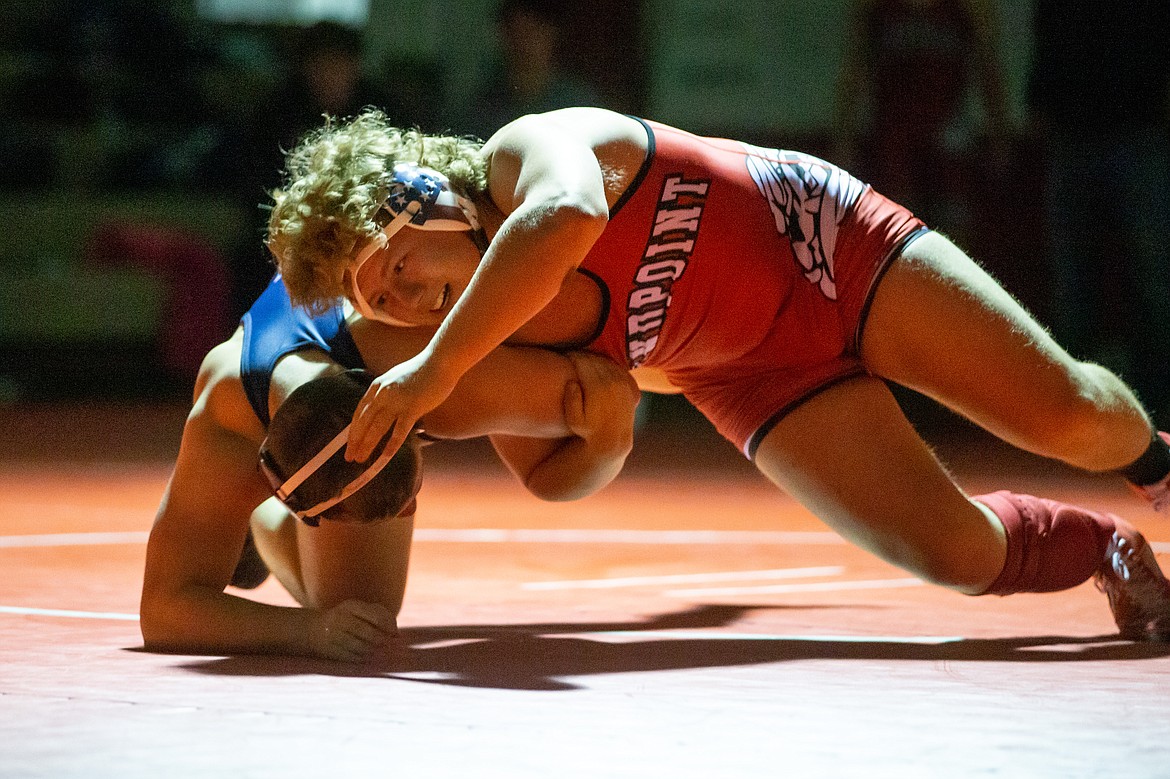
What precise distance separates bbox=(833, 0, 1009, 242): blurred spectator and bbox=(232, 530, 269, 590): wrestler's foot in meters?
4.38

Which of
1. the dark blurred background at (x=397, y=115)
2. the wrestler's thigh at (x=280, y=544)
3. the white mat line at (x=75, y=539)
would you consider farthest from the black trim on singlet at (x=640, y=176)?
the dark blurred background at (x=397, y=115)

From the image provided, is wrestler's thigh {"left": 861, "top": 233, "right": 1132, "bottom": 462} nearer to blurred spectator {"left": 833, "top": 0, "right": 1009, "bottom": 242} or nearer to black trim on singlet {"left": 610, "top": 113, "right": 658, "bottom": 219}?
black trim on singlet {"left": 610, "top": 113, "right": 658, "bottom": 219}

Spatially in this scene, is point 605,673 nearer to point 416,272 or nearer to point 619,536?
point 416,272

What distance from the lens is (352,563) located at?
262 cm

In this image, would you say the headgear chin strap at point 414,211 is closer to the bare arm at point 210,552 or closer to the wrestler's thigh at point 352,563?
the bare arm at point 210,552

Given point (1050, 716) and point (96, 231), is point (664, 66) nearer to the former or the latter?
point (96, 231)

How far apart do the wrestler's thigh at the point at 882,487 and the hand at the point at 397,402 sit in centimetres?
83

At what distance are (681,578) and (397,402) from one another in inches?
56.0

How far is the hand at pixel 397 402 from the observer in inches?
80.4

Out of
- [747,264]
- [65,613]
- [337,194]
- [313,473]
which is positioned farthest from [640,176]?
[65,613]

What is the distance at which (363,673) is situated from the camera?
2.16 m

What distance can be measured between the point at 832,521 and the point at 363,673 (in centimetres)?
92

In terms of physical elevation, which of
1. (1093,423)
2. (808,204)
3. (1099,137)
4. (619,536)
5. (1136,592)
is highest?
(808,204)

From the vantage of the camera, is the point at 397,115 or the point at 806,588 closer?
the point at 806,588
